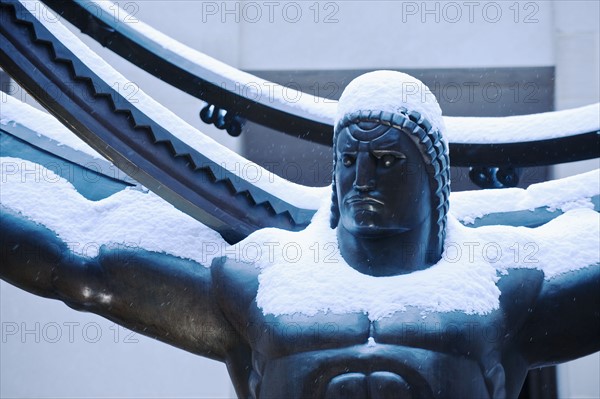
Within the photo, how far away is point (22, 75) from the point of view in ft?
13.2

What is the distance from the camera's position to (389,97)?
12.1 feet

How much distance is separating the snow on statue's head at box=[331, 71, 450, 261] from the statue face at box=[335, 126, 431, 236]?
20 millimetres

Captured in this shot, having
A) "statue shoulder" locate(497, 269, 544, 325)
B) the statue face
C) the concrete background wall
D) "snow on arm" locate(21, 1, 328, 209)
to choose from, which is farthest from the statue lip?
the concrete background wall

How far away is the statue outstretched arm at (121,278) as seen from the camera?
3914 millimetres

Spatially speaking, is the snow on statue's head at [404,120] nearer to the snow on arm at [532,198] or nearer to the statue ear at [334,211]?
the statue ear at [334,211]

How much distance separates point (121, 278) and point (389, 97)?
105 cm

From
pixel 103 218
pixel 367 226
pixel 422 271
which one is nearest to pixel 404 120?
pixel 367 226

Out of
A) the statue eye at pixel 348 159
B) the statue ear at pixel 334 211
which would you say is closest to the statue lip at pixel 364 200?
the statue eye at pixel 348 159

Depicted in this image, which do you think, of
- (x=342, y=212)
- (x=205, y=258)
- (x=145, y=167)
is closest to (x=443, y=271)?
(x=342, y=212)

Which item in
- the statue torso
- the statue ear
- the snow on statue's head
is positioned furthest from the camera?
the statue ear

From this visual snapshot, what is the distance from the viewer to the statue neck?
3.77 metres

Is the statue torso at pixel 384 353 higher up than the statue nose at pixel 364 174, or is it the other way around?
the statue nose at pixel 364 174

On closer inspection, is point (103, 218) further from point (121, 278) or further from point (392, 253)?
point (392, 253)

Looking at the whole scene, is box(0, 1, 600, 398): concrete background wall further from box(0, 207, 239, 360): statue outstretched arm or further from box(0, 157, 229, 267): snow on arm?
box(0, 207, 239, 360): statue outstretched arm
